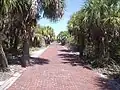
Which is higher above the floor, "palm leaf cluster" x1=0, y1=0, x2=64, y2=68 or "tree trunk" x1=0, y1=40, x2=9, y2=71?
"palm leaf cluster" x1=0, y1=0, x2=64, y2=68

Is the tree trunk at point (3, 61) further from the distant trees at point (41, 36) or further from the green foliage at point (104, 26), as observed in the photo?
the distant trees at point (41, 36)

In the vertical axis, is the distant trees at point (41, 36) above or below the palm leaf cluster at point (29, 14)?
below

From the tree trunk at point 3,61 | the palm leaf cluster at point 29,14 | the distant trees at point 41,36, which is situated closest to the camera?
the tree trunk at point 3,61

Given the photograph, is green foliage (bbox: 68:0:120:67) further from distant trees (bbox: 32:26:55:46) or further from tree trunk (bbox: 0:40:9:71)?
tree trunk (bbox: 0:40:9:71)

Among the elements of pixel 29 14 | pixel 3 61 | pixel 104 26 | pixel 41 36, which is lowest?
pixel 3 61

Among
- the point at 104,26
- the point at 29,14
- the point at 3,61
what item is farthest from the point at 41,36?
the point at 3,61

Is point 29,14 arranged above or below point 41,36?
above

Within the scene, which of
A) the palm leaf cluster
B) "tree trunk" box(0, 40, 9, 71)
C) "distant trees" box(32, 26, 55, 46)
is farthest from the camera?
"distant trees" box(32, 26, 55, 46)

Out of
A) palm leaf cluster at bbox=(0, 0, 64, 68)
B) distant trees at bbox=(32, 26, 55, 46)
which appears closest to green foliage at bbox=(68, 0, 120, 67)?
palm leaf cluster at bbox=(0, 0, 64, 68)

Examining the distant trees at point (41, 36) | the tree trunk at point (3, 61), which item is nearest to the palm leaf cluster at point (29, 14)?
the tree trunk at point (3, 61)

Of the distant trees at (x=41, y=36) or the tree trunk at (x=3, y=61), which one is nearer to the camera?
the tree trunk at (x=3, y=61)

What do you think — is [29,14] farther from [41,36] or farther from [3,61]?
[41,36]

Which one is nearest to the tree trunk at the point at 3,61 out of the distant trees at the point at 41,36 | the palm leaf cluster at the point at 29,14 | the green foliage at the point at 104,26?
the palm leaf cluster at the point at 29,14

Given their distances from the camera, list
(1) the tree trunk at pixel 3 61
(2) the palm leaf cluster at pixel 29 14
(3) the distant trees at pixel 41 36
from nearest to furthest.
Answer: (1) the tree trunk at pixel 3 61 → (2) the palm leaf cluster at pixel 29 14 → (3) the distant trees at pixel 41 36
